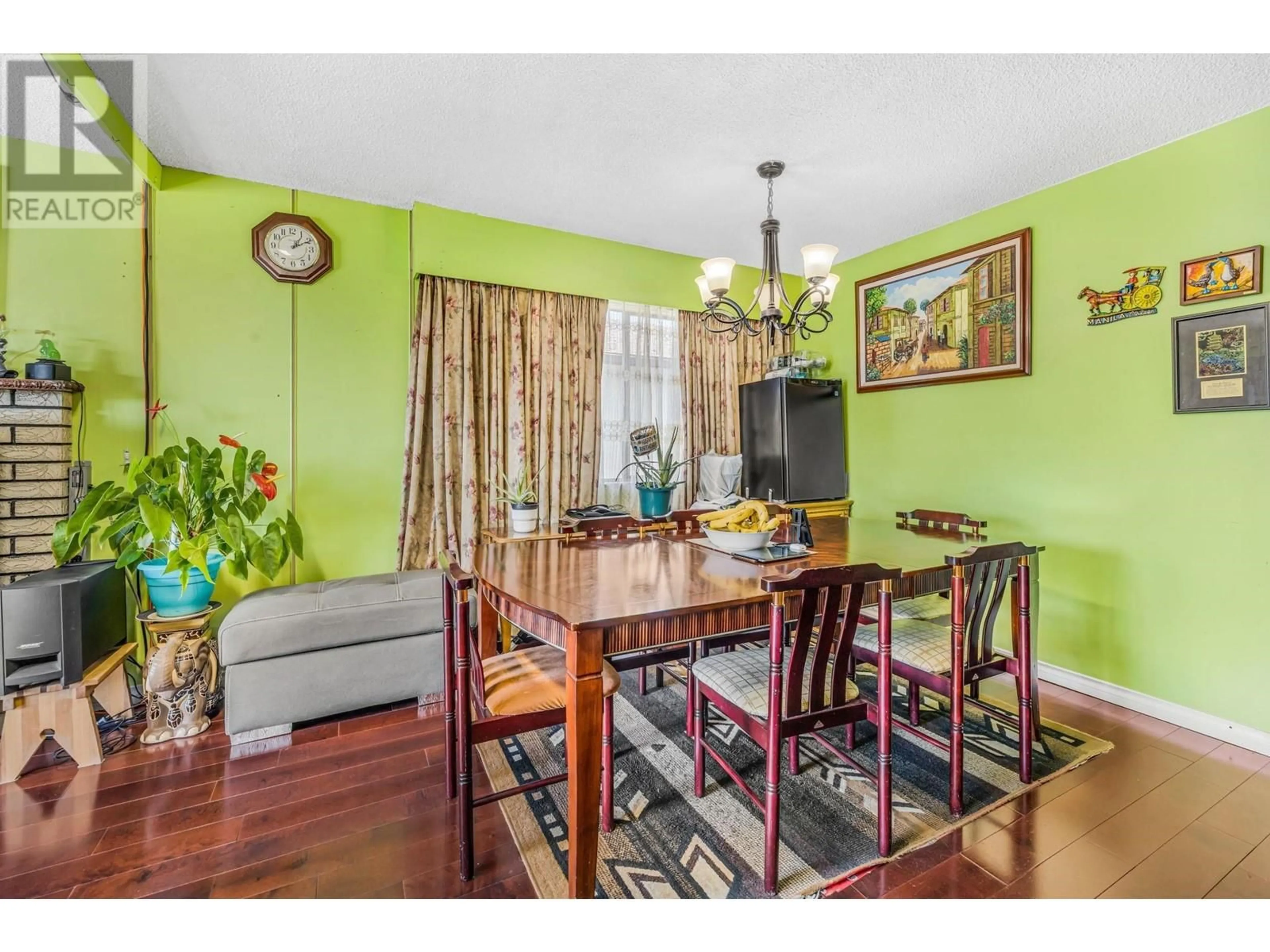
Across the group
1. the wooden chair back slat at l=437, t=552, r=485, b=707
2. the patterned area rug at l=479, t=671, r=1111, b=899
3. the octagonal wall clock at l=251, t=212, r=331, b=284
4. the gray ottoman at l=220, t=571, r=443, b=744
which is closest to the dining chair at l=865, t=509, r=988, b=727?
the patterned area rug at l=479, t=671, r=1111, b=899

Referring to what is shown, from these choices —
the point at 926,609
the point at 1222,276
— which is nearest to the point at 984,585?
the point at 926,609

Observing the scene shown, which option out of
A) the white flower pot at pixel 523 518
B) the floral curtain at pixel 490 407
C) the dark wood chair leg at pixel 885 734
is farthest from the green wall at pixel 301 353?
the dark wood chair leg at pixel 885 734

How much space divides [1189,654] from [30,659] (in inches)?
191

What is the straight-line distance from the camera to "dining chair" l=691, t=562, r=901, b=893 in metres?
1.42

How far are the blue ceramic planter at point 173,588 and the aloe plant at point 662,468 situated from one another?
2.25m

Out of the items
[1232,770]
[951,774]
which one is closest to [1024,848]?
[951,774]

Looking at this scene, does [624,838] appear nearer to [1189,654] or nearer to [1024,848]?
[1024,848]

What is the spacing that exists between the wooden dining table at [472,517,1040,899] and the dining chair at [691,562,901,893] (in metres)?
0.12

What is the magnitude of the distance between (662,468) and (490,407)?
1.20 meters

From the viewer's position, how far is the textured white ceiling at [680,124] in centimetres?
191

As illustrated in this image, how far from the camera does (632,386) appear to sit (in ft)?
12.1

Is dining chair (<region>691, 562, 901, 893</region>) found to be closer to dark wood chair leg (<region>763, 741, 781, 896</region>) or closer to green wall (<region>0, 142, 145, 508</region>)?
dark wood chair leg (<region>763, 741, 781, 896</region>)

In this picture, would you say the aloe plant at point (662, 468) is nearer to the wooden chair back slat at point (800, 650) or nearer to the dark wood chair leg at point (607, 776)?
the dark wood chair leg at point (607, 776)
